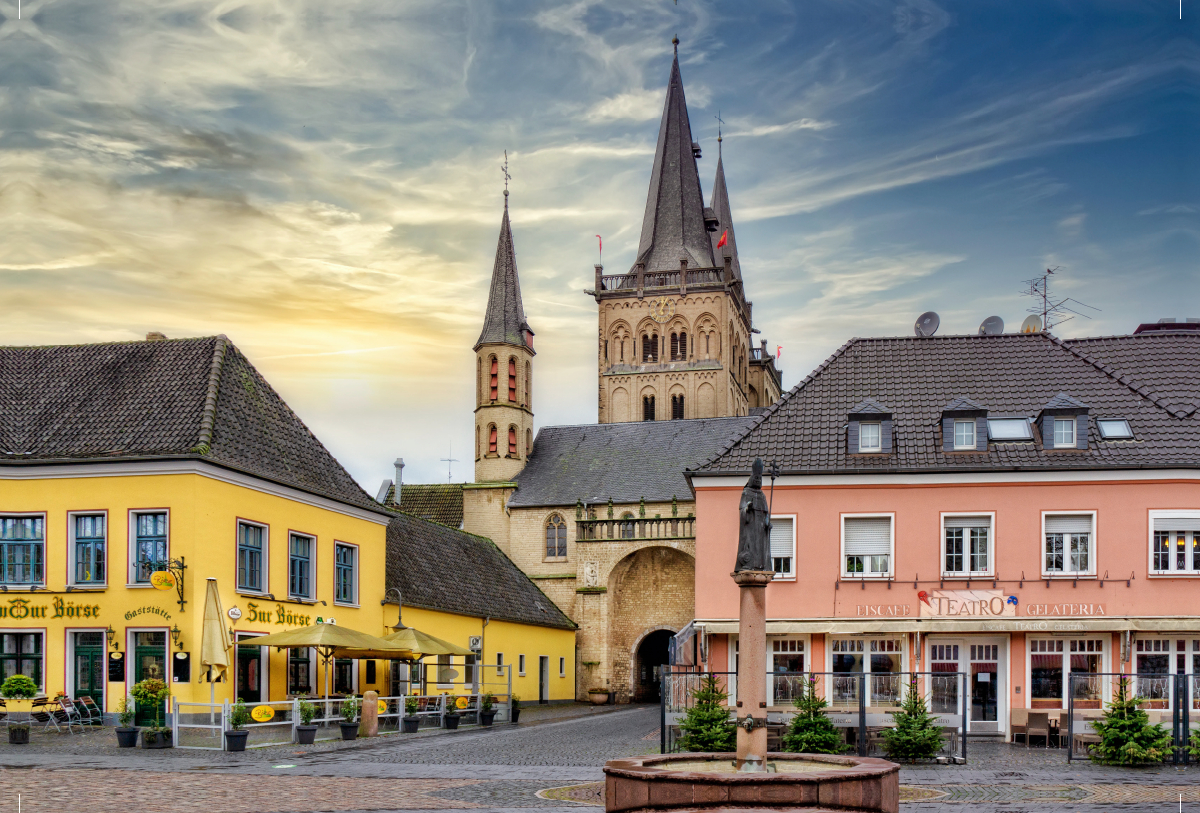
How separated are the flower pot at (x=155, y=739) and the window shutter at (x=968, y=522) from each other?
54.2 feet

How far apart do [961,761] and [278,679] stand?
52.9ft

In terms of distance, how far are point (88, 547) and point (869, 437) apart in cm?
1731

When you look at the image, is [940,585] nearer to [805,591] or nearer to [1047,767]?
[805,591]

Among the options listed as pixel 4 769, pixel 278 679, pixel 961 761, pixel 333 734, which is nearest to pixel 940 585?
pixel 961 761

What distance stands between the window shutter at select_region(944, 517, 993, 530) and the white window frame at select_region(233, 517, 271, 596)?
1540 centimetres

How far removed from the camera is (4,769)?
1998cm

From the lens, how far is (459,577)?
45.9 meters

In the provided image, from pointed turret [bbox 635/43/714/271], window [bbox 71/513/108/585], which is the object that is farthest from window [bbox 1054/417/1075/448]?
pointed turret [bbox 635/43/714/271]

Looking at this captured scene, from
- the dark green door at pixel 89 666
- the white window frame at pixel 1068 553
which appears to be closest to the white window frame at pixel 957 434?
the white window frame at pixel 1068 553

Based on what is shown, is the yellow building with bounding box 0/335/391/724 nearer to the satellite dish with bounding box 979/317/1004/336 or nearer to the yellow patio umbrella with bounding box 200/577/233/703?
the yellow patio umbrella with bounding box 200/577/233/703

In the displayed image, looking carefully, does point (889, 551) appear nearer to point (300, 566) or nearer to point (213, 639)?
point (300, 566)

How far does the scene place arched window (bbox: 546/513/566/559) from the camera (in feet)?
190

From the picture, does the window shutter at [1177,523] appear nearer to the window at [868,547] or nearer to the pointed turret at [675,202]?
the window at [868,547]

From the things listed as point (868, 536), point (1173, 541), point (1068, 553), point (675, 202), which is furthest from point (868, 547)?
point (675, 202)
